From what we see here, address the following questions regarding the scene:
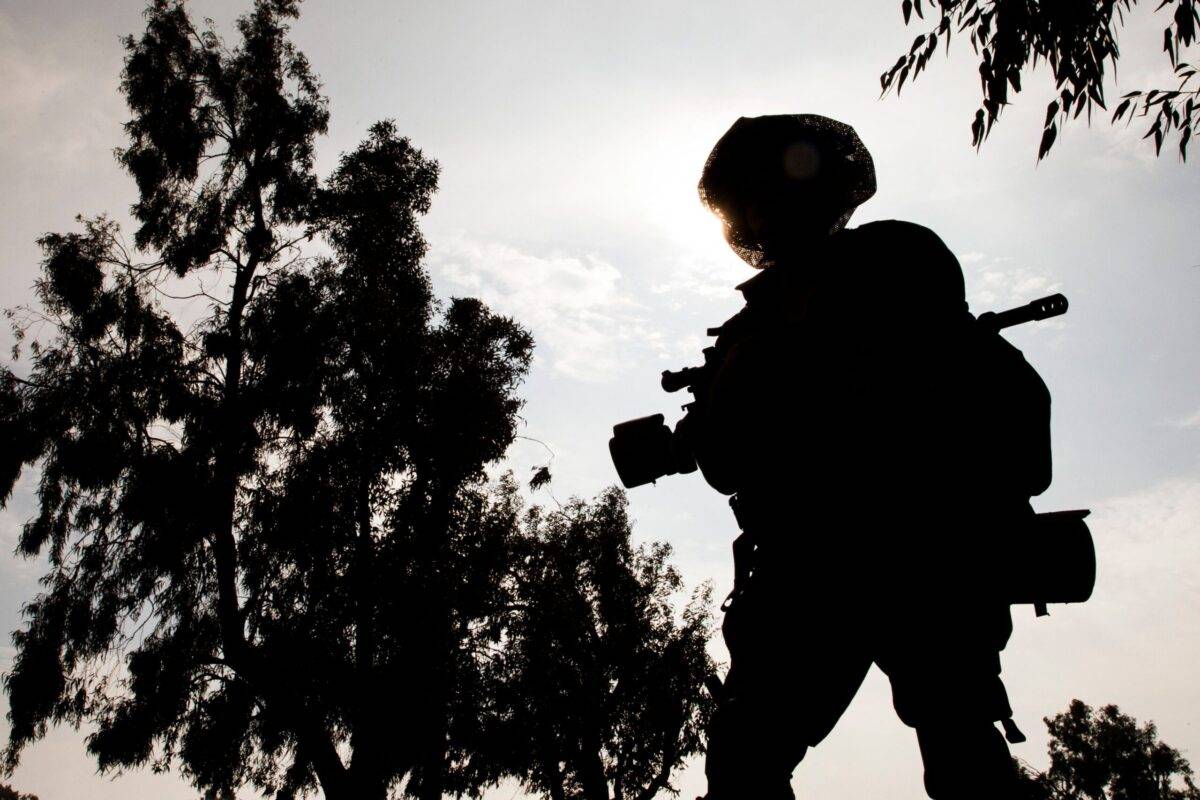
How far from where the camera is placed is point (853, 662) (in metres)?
1.38

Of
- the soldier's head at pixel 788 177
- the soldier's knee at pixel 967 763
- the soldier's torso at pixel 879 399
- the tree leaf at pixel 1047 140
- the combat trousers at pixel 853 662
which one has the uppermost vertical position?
the tree leaf at pixel 1047 140

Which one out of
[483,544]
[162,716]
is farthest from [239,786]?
[483,544]

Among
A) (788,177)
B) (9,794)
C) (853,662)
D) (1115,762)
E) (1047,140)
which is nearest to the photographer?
(853,662)

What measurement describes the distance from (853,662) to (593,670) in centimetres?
1975

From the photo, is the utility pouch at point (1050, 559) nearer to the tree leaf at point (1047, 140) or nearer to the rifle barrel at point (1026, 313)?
the rifle barrel at point (1026, 313)

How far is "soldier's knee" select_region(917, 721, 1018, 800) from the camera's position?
3.95 ft

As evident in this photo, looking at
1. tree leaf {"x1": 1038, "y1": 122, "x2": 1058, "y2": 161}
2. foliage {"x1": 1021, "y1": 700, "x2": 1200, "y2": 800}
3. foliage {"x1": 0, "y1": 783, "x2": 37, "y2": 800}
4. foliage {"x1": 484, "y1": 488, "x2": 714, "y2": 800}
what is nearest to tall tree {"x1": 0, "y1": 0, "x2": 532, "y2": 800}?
foliage {"x1": 484, "y1": 488, "x2": 714, "y2": 800}

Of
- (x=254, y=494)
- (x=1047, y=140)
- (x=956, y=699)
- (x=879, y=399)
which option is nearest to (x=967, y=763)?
(x=956, y=699)

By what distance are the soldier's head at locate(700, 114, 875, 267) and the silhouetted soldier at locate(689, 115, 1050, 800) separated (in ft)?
0.97

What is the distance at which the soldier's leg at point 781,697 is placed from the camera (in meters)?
1.37

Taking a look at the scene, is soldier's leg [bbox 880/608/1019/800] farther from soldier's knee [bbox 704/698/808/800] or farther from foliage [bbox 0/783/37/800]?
foliage [bbox 0/783/37/800]

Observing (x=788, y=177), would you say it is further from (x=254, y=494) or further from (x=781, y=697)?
(x=254, y=494)

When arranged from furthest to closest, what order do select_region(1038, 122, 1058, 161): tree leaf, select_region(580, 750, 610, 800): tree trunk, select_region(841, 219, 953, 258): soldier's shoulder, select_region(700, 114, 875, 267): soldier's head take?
1. select_region(580, 750, 610, 800): tree trunk
2. select_region(1038, 122, 1058, 161): tree leaf
3. select_region(700, 114, 875, 267): soldier's head
4. select_region(841, 219, 953, 258): soldier's shoulder

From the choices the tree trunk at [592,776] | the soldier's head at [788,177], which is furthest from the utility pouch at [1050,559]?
the tree trunk at [592,776]
